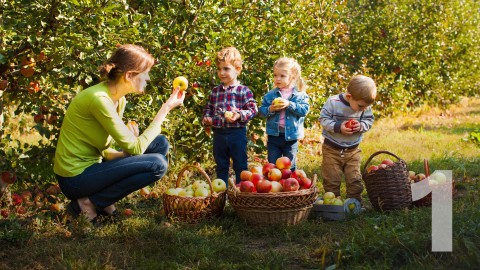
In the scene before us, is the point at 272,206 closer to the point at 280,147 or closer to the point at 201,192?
the point at 201,192

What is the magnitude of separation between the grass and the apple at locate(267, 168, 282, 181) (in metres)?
0.37

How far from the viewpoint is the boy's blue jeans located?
192 inches

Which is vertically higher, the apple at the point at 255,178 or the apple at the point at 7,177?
the apple at the point at 7,177

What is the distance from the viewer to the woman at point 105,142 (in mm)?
3811

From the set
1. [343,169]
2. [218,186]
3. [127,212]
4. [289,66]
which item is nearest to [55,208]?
[127,212]

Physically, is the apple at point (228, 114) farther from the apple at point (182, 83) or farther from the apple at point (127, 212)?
the apple at point (127, 212)

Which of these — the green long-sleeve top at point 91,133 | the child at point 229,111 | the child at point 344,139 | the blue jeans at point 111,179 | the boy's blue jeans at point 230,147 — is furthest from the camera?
the boy's blue jeans at point 230,147

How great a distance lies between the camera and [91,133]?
3.89 metres

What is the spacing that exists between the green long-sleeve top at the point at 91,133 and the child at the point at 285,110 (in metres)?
1.28

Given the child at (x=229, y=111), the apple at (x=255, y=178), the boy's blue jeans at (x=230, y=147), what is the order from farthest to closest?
the boy's blue jeans at (x=230, y=147), the child at (x=229, y=111), the apple at (x=255, y=178)

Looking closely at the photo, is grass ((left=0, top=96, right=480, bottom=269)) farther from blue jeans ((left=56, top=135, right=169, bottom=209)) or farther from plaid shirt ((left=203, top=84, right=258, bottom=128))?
plaid shirt ((left=203, top=84, right=258, bottom=128))

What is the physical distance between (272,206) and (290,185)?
0.20m

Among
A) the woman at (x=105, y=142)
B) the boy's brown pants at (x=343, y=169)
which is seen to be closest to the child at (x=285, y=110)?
the boy's brown pants at (x=343, y=169)

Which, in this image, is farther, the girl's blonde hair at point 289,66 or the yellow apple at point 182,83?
the girl's blonde hair at point 289,66
